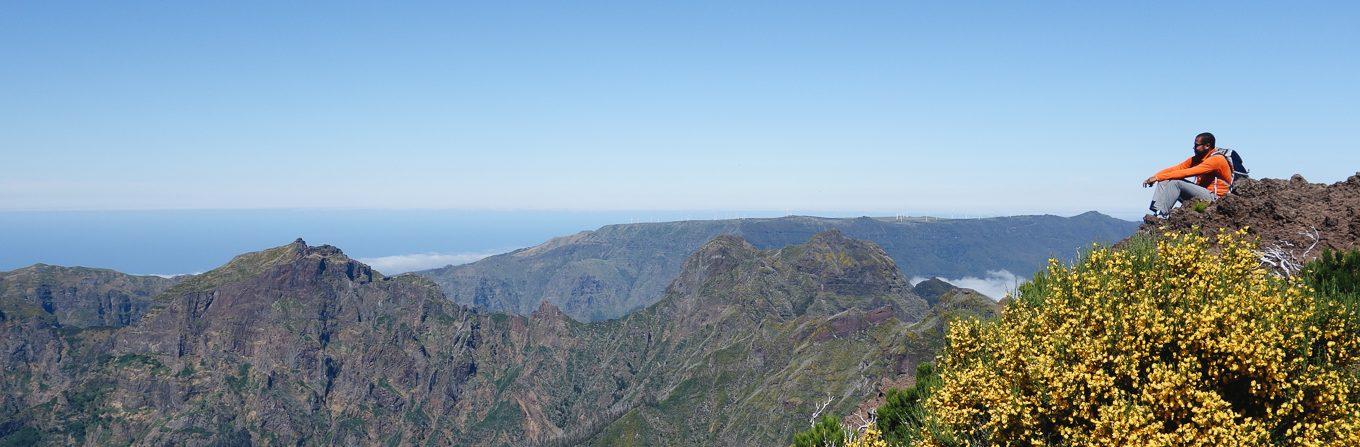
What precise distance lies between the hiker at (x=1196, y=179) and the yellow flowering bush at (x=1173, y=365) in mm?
11409

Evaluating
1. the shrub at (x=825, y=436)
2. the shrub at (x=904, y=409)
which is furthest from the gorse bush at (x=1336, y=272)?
the shrub at (x=825, y=436)

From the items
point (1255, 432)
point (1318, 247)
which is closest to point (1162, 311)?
point (1255, 432)

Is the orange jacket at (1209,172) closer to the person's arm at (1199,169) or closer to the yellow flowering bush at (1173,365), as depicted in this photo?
the person's arm at (1199,169)

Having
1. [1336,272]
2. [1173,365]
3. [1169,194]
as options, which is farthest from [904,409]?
[1169,194]

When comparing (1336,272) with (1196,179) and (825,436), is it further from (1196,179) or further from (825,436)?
(825,436)

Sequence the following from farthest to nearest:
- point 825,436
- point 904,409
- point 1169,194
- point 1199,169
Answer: point 1169,194, point 1199,169, point 904,409, point 825,436

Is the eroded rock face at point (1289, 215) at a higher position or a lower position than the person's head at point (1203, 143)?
lower

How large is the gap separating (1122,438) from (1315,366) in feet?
16.8

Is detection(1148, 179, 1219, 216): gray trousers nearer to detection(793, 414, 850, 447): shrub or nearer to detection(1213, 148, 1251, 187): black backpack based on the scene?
detection(1213, 148, 1251, 187): black backpack

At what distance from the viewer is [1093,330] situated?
61.9 feet

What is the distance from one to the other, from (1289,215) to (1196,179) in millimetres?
3722

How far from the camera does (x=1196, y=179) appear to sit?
106 feet

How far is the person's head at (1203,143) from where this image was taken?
30.1m

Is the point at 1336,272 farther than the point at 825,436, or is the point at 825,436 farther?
the point at 825,436
